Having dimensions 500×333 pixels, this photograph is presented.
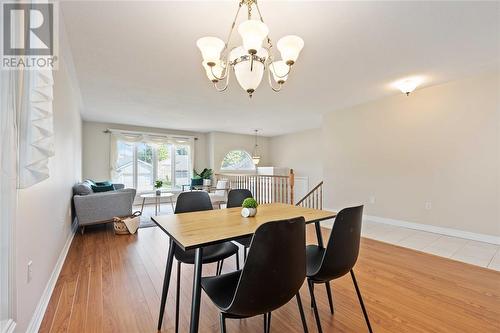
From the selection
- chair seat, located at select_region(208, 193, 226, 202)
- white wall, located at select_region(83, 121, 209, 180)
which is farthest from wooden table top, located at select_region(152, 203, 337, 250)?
white wall, located at select_region(83, 121, 209, 180)

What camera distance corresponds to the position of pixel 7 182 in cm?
111

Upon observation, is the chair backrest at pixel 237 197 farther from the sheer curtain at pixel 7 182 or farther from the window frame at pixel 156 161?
the window frame at pixel 156 161

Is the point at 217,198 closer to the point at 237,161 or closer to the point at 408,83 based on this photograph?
the point at 237,161

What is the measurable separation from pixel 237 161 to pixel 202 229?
727 centimetres

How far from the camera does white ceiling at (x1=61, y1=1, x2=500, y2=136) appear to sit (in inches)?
73.2

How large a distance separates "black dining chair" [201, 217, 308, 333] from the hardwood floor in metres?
0.71

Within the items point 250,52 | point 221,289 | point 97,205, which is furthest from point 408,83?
point 97,205

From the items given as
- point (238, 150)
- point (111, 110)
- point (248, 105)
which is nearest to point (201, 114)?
point (248, 105)

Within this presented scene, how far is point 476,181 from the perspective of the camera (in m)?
3.30

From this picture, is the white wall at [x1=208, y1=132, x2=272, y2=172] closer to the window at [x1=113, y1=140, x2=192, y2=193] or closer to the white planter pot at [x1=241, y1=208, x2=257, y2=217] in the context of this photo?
the window at [x1=113, y1=140, x2=192, y2=193]

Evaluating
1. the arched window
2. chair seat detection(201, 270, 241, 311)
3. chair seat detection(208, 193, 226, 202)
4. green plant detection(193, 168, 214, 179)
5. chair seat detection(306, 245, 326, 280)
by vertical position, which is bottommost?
chair seat detection(208, 193, 226, 202)

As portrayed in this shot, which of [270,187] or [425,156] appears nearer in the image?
[425,156]

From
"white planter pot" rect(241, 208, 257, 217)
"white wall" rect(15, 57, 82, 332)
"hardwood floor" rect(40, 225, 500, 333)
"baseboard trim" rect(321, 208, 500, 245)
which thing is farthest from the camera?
"baseboard trim" rect(321, 208, 500, 245)

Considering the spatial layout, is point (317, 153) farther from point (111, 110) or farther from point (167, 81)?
point (111, 110)
